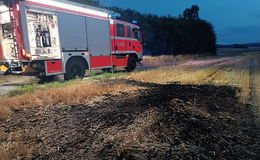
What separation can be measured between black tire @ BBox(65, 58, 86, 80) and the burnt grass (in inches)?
174

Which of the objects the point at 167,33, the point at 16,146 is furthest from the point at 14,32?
the point at 167,33

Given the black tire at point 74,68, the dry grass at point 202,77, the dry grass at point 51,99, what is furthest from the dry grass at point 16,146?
the black tire at point 74,68

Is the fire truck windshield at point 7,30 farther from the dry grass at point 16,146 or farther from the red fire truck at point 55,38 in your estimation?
the dry grass at point 16,146

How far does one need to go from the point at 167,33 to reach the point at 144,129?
22.8m

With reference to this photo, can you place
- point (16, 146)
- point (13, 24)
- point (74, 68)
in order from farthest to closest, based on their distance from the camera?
point (74, 68) → point (13, 24) → point (16, 146)

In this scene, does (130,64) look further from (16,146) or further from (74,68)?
(16,146)

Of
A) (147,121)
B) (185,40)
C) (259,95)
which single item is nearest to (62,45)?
(147,121)

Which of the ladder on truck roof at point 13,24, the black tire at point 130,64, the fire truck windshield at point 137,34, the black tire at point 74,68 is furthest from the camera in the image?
the fire truck windshield at point 137,34

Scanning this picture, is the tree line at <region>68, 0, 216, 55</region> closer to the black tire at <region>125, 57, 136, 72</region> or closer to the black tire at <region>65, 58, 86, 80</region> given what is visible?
the black tire at <region>125, 57, 136, 72</region>

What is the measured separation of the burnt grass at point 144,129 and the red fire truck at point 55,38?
383cm

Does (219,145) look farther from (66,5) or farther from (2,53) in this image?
(2,53)

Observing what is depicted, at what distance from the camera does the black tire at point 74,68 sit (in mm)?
8133

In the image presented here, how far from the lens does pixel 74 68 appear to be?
8.45 metres

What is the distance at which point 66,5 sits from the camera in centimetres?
794
